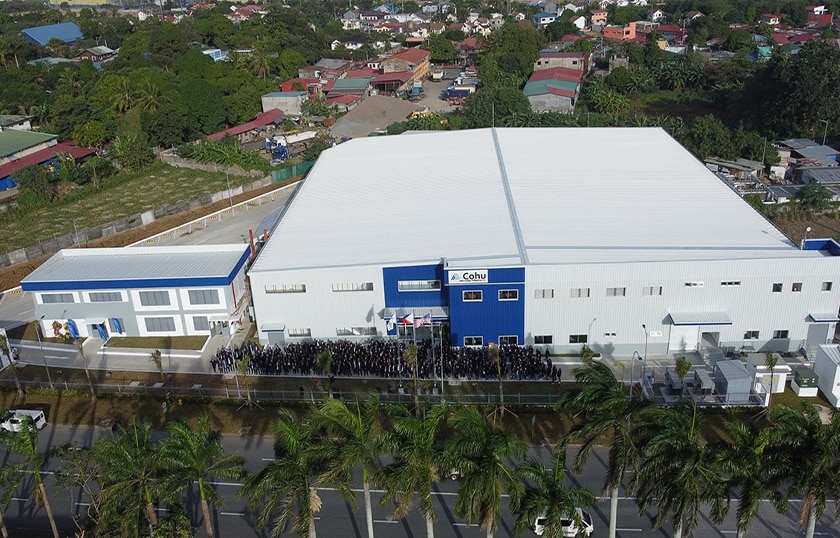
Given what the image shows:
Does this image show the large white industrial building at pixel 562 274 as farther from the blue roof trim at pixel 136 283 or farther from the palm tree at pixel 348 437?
the palm tree at pixel 348 437

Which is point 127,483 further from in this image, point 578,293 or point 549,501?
point 578,293

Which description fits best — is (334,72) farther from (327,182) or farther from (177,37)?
(327,182)

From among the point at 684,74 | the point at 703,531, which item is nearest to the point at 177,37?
the point at 684,74

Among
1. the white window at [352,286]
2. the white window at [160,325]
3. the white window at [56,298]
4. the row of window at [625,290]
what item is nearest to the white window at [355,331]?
the white window at [352,286]

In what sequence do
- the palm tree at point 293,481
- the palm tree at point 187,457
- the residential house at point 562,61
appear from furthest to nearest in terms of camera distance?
the residential house at point 562,61
the palm tree at point 187,457
the palm tree at point 293,481

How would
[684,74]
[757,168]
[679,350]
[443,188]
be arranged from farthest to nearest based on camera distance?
[684,74]
[757,168]
[443,188]
[679,350]

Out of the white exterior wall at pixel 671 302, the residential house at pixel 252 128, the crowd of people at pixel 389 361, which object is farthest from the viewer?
the residential house at pixel 252 128

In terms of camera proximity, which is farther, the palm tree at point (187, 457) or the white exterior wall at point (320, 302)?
the white exterior wall at point (320, 302)
